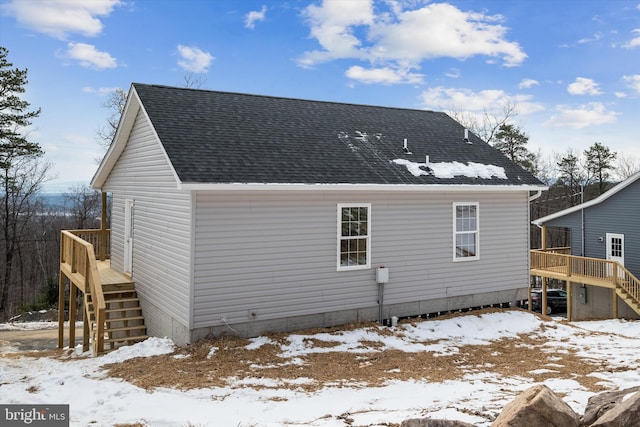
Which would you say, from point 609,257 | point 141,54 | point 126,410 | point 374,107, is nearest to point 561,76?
point 609,257

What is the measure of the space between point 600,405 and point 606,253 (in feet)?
68.1

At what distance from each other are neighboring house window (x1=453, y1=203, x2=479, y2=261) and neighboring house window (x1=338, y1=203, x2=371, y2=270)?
2749mm

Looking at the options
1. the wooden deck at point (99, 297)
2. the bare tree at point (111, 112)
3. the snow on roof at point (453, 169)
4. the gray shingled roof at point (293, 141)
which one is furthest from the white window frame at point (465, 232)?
the bare tree at point (111, 112)

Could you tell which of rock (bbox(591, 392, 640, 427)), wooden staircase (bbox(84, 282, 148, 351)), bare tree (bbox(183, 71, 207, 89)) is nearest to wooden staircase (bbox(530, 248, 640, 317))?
rock (bbox(591, 392, 640, 427))

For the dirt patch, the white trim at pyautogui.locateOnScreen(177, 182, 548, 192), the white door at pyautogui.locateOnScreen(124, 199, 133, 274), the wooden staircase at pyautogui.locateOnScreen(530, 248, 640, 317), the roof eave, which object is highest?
the roof eave

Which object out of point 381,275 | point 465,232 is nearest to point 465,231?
point 465,232

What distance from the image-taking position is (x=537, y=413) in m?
4.36

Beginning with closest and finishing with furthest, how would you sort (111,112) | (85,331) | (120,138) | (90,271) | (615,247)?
(90,271) < (85,331) < (120,138) < (615,247) < (111,112)

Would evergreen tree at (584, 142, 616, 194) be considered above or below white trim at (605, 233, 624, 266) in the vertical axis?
above

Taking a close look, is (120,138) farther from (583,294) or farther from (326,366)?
(583,294)

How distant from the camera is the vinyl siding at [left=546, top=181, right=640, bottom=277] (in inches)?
834

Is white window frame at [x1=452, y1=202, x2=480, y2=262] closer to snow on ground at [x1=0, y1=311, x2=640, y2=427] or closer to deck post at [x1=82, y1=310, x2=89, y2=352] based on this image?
snow on ground at [x1=0, y1=311, x2=640, y2=427]

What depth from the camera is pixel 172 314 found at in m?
10.1

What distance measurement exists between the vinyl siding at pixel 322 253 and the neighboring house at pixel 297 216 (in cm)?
3
